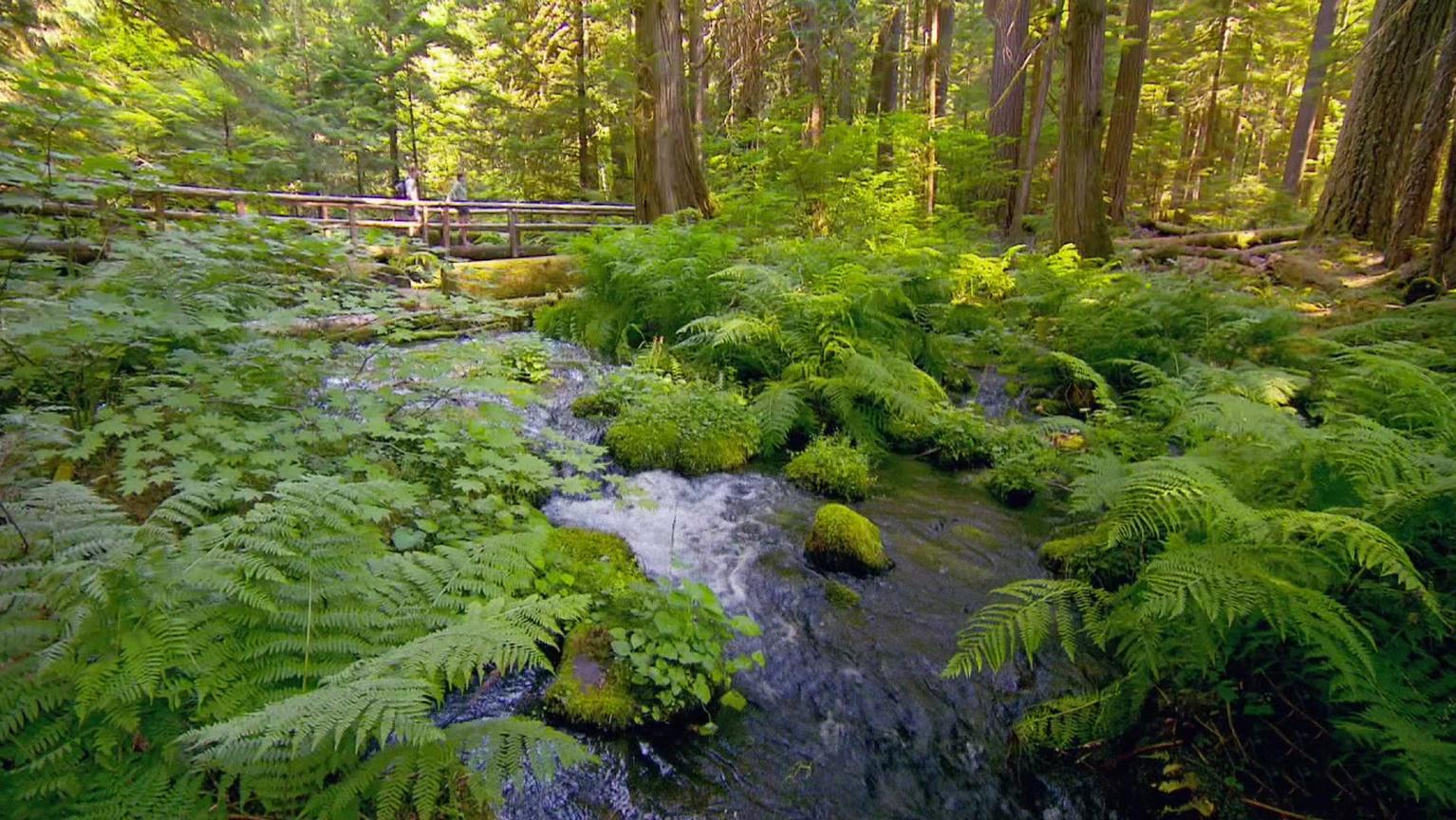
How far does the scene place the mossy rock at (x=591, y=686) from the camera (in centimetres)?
283

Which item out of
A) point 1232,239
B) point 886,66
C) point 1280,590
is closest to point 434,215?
point 886,66

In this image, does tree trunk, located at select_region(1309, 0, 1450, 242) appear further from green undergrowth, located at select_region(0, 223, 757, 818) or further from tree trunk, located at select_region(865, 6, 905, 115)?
green undergrowth, located at select_region(0, 223, 757, 818)

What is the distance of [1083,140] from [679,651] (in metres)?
9.18

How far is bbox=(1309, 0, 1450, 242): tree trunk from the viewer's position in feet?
27.7

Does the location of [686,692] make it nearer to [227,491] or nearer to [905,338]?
[227,491]

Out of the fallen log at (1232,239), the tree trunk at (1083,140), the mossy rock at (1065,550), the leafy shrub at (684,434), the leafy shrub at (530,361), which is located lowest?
the mossy rock at (1065,550)

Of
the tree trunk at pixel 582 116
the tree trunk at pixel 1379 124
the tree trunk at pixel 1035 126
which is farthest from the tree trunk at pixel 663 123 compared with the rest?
the tree trunk at pixel 1379 124

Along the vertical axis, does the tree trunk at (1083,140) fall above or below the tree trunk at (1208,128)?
below

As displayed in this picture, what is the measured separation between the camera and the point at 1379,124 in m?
8.87

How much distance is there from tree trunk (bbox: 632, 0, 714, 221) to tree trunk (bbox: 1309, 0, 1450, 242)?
368 inches

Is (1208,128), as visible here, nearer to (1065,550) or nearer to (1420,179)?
(1420,179)

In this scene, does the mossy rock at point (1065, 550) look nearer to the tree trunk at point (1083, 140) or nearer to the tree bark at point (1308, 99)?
the tree trunk at point (1083, 140)

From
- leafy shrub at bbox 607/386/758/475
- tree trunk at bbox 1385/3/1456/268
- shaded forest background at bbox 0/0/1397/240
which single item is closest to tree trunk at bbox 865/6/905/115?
shaded forest background at bbox 0/0/1397/240

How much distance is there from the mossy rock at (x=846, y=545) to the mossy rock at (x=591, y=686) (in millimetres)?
1619
